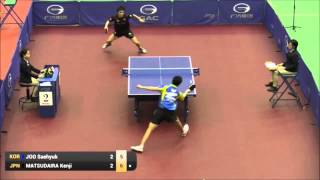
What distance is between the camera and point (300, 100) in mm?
15516

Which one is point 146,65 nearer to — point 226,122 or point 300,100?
point 226,122

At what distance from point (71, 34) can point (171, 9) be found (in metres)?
3.48

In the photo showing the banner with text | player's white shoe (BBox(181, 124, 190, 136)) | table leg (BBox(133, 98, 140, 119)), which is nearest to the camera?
player's white shoe (BBox(181, 124, 190, 136))

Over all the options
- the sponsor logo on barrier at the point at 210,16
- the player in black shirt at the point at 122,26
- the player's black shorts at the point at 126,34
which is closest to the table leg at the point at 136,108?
the player in black shirt at the point at 122,26

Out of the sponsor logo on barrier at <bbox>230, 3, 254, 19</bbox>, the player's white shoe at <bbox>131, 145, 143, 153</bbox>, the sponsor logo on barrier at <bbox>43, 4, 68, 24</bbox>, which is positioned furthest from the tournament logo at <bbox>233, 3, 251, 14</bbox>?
the player's white shoe at <bbox>131, 145, 143, 153</bbox>

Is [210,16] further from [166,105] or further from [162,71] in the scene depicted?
[166,105]

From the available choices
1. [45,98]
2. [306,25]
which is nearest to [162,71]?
[45,98]

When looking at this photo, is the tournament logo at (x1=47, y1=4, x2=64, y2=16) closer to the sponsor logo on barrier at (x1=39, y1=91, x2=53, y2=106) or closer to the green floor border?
the sponsor logo on barrier at (x1=39, y1=91, x2=53, y2=106)

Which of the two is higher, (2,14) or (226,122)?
(2,14)

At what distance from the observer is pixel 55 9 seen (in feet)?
67.0

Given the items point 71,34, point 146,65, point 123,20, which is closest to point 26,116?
point 146,65

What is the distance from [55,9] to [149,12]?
319 cm

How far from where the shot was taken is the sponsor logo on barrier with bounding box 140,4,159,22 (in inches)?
801
